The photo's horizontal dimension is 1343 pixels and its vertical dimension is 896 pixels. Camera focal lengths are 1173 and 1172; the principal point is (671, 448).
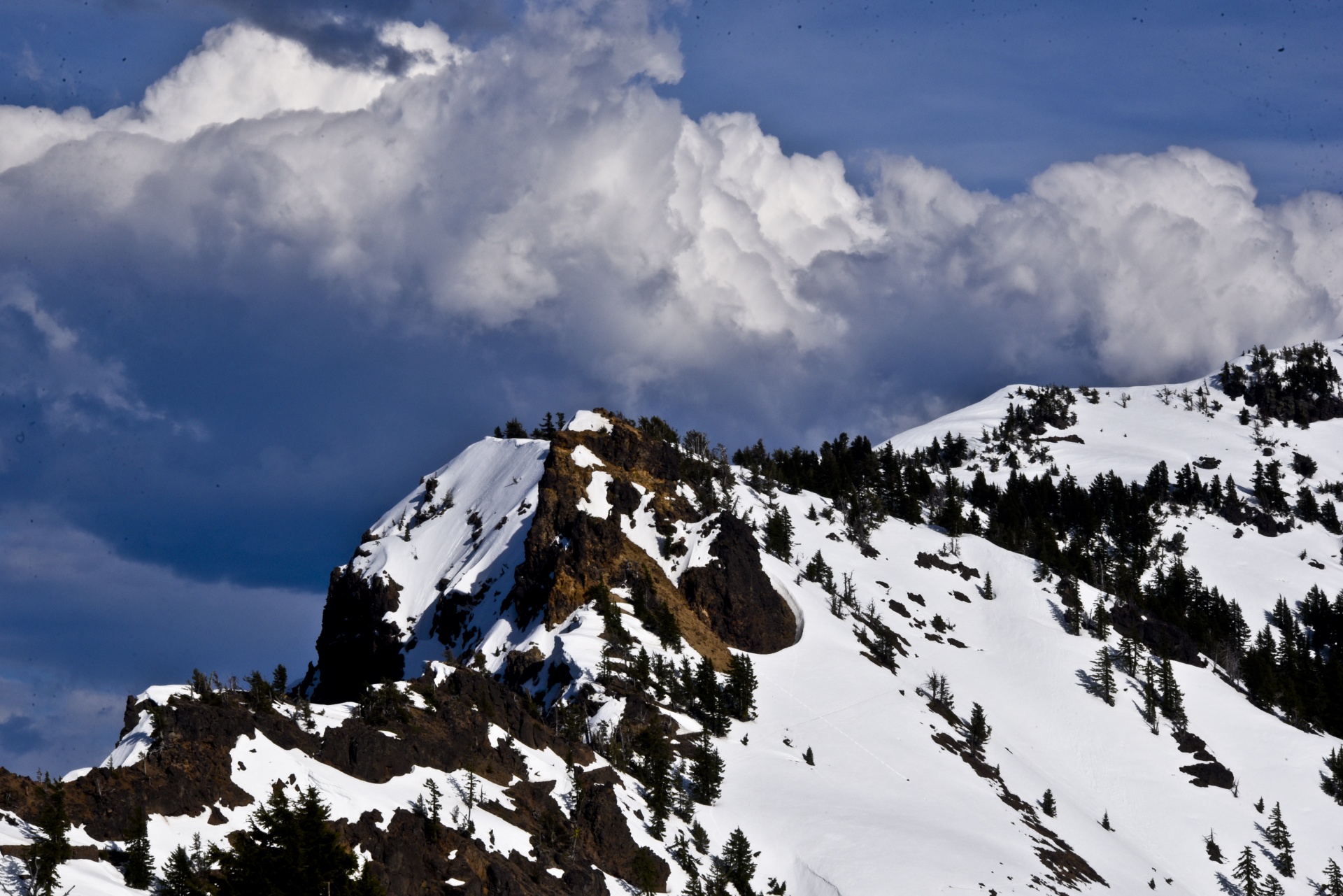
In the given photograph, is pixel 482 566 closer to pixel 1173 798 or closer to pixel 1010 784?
pixel 1010 784

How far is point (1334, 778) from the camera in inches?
5064

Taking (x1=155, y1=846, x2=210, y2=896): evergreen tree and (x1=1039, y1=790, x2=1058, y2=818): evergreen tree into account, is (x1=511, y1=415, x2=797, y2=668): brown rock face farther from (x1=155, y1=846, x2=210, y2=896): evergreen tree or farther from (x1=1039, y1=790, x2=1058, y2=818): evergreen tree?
(x1=155, y1=846, x2=210, y2=896): evergreen tree

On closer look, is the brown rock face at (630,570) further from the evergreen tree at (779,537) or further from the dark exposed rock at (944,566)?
the dark exposed rock at (944,566)

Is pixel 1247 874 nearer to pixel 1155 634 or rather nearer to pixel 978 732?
pixel 978 732

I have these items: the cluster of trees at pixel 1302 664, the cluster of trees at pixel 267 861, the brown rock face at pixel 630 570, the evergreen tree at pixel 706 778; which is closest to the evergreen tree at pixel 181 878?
the cluster of trees at pixel 267 861

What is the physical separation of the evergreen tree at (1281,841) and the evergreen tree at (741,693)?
54.7m

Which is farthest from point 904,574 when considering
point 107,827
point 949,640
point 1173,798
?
point 107,827

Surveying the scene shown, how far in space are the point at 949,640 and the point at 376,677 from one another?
63.8m

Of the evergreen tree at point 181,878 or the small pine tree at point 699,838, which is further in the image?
the small pine tree at point 699,838

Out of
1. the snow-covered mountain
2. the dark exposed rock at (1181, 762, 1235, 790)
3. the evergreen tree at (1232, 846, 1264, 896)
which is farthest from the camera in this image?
the dark exposed rock at (1181, 762, 1235, 790)

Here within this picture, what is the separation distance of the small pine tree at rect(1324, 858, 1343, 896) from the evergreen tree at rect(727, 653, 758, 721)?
56041mm

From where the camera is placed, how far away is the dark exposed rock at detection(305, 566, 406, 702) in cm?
11712

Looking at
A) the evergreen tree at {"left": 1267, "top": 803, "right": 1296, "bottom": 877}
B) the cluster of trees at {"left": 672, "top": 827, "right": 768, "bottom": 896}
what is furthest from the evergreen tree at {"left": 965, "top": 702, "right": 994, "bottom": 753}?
the cluster of trees at {"left": 672, "top": 827, "right": 768, "bottom": 896}

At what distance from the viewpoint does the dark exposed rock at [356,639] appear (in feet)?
384
